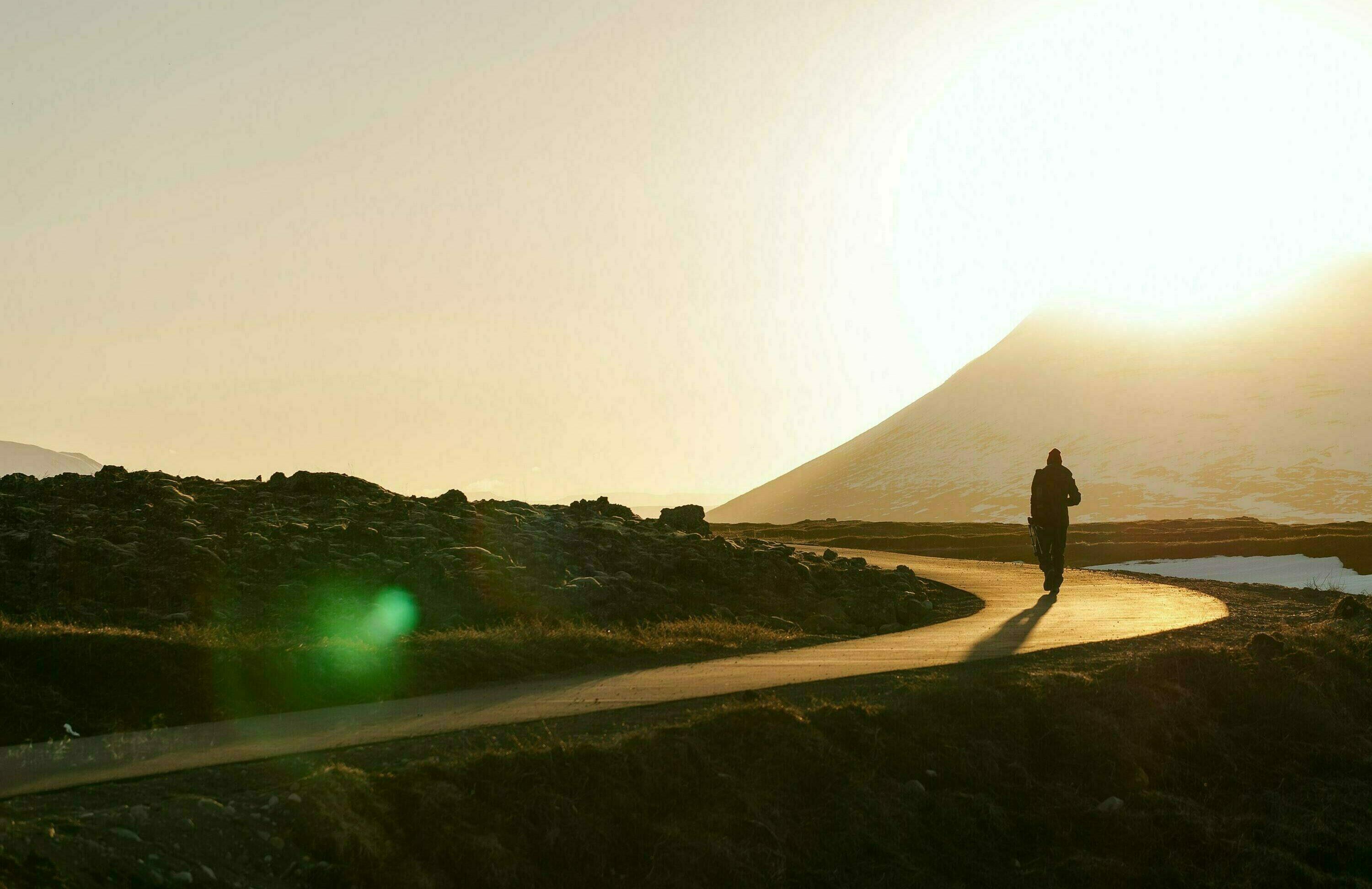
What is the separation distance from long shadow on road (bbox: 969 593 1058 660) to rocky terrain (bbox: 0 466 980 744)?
159 centimetres

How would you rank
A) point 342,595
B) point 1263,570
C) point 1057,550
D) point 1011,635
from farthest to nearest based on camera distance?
point 1263,570
point 1057,550
point 342,595
point 1011,635

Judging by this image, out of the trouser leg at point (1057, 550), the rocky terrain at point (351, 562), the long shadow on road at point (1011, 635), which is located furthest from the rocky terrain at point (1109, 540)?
the long shadow on road at point (1011, 635)

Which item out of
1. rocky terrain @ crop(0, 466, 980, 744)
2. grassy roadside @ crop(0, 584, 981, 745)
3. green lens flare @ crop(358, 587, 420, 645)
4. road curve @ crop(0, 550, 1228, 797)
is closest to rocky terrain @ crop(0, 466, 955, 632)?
rocky terrain @ crop(0, 466, 980, 744)

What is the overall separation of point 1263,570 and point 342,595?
3245cm

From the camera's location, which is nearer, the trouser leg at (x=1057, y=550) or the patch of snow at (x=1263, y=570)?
the trouser leg at (x=1057, y=550)

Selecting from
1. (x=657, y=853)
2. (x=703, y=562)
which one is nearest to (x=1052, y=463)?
(x=703, y=562)

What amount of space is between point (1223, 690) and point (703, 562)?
11.9 meters

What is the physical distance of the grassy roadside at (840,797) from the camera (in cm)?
752

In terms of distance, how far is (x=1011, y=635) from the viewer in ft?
54.1

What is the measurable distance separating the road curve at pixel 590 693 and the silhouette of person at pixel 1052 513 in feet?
2.57

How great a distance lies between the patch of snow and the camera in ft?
115

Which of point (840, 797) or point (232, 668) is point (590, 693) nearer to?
point (840, 797)

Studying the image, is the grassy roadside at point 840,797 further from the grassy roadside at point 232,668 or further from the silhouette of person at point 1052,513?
the silhouette of person at point 1052,513

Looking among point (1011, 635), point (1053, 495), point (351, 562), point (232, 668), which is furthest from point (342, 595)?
point (1053, 495)
